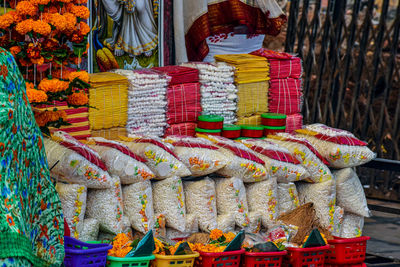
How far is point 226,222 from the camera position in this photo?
528 centimetres

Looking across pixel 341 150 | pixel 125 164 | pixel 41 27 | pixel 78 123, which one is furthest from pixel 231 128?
pixel 41 27

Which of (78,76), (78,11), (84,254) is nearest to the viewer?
(84,254)

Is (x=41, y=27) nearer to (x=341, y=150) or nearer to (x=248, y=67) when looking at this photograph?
(x=248, y=67)

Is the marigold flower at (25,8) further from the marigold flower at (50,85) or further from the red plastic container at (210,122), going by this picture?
the red plastic container at (210,122)

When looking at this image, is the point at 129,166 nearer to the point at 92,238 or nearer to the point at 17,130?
the point at 92,238

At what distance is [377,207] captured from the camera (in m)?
8.58

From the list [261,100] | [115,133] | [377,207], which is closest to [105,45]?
[115,133]

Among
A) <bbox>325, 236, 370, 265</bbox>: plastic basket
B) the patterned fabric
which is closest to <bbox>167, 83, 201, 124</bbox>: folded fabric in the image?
<bbox>325, 236, 370, 265</bbox>: plastic basket

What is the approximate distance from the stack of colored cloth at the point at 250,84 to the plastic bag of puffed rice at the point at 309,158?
0.50m

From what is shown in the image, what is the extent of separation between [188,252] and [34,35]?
1.57 meters

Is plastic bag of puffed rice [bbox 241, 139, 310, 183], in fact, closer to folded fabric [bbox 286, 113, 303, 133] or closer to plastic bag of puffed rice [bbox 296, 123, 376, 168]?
plastic bag of puffed rice [bbox 296, 123, 376, 168]

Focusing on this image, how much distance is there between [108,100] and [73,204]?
3.79 feet

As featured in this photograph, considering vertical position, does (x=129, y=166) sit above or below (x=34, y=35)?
below

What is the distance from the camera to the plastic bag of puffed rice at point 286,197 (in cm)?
574
